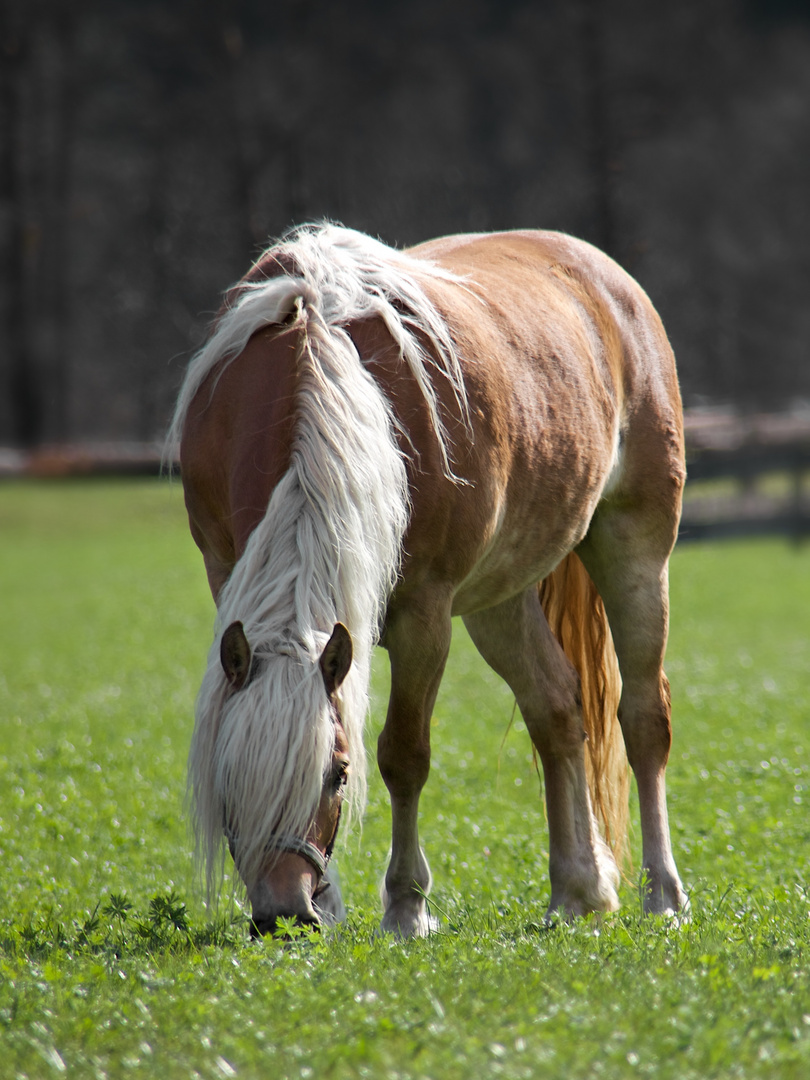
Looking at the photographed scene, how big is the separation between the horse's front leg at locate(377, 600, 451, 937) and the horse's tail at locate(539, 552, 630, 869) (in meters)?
1.06

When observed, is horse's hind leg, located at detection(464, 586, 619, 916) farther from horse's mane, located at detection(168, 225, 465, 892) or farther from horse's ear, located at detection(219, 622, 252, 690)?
horse's ear, located at detection(219, 622, 252, 690)

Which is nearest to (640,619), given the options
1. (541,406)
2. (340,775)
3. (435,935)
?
(541,406)

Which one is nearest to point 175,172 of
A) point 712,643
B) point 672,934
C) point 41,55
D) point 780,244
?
point 41,55

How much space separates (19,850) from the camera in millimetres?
5047

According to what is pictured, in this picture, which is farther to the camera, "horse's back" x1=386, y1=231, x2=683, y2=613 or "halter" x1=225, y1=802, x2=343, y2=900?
"horse's back" x1=386, y1=231, x2=683, y2=613

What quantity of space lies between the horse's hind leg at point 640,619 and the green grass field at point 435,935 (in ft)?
1.50

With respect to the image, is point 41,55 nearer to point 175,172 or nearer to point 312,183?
point 175,172

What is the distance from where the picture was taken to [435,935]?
3.42 m

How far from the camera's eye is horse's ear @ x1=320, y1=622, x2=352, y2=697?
2.92 m

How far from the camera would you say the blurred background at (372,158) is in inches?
863

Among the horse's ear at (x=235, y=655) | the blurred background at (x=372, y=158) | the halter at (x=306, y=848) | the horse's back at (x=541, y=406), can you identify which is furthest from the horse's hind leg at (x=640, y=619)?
the blurred background at (x=372, y=158)

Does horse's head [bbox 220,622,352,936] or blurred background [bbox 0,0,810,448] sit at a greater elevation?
blurred background [bbox 0,0,810,448]

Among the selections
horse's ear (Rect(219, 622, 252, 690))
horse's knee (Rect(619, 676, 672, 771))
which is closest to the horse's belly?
horse's knee (Rect(619, 676, 672, 771))

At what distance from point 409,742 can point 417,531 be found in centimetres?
67
